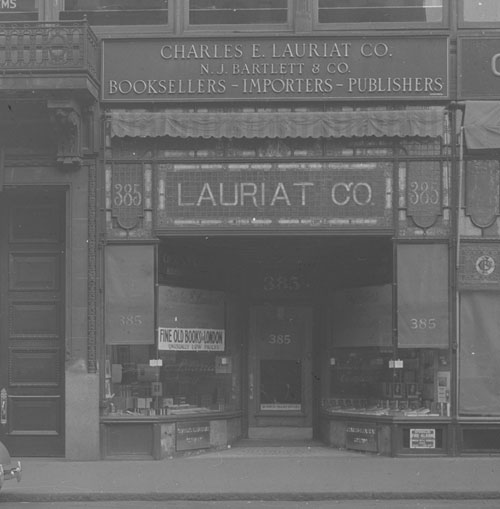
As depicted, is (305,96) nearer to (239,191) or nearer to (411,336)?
(239,191)

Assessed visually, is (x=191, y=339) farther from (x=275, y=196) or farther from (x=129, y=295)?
(x=275, y=196)

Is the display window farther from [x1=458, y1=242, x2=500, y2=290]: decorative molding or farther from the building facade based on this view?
[x1=458, y1=242, x2=500, y2=290]: decorative molding

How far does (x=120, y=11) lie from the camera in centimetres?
1511

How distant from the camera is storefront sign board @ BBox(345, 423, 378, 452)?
14969mm

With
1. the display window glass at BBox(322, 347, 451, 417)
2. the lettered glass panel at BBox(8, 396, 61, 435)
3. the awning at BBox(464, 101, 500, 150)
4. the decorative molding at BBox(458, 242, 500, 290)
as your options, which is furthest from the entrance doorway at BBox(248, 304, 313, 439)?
the awning at BBox(464, 101, 500, 150)

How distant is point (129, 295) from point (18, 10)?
436cm

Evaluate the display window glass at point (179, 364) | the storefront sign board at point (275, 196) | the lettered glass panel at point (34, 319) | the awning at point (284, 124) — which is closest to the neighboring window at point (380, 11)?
the awning at point (284, 124)

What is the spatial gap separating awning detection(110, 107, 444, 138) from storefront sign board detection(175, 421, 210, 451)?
4096 millimetres

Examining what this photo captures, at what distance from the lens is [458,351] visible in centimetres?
1466

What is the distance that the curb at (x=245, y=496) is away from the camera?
12.2m

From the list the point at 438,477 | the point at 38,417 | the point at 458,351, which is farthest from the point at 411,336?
the point at 38,417

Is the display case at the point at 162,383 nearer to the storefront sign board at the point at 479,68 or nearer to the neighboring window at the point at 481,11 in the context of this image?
the storefront sign board at the point at 479,68

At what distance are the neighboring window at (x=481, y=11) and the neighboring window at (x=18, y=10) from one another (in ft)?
19.9

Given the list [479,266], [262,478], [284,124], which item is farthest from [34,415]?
[479,266]
